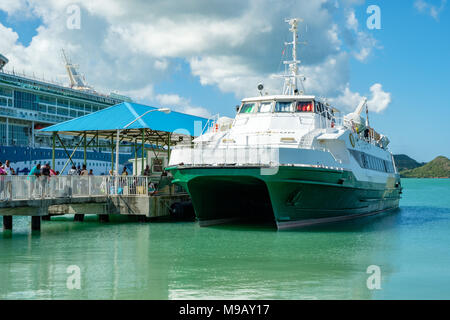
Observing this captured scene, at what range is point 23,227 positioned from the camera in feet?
72.7

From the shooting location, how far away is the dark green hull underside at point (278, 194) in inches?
734

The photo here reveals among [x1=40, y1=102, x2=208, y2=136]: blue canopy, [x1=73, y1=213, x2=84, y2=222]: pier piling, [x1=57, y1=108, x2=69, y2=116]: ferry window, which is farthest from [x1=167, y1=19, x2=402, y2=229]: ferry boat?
[x1=57, y1=108, x2=69, y2=116]: ferry window

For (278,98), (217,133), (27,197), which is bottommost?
(27,197)

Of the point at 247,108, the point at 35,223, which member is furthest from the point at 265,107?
the point at 35,223

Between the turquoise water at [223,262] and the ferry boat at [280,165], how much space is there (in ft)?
3.80

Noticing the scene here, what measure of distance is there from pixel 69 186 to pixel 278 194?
30.7 feet

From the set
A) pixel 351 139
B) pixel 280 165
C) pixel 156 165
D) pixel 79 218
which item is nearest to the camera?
pixel 280 165

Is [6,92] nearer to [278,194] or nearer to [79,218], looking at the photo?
[79,218]

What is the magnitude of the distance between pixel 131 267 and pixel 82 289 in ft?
7.99

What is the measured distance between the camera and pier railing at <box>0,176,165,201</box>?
1833 centimetres

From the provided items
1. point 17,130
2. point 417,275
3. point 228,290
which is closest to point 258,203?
point 417,275

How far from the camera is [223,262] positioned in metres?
13.6

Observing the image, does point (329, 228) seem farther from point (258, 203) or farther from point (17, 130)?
point (17, 130)
